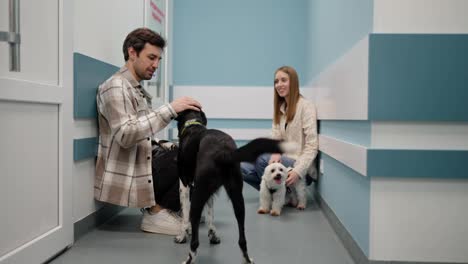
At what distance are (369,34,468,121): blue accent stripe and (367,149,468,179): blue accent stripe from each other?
5.0 inches

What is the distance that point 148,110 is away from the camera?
225 cm

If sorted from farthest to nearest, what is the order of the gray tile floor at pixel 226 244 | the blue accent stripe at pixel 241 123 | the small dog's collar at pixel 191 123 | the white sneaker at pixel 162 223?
1. the blue accent stripe at pixel 241 123
2. the white sneaker at pixel 162 223
3. the small dog's collar at pixel 191 123
4. the gray tile floor at pixel 226 244

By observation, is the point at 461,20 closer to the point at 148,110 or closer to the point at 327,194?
the point at 327,194

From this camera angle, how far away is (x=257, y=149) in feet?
4.24

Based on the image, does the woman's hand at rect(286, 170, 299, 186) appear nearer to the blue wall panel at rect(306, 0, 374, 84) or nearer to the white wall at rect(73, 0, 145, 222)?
the blue wall panel at rect(306, 0, 374, 84)

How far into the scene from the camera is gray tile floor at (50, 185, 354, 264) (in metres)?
1.72

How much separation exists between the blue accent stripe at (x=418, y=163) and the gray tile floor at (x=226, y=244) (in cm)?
51

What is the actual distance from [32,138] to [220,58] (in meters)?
2.88

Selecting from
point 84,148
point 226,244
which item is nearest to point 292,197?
point 226,244

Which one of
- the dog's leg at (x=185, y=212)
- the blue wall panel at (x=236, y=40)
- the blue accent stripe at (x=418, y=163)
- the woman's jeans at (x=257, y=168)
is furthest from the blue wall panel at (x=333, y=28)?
the dog's leg at (x=185, y=212)

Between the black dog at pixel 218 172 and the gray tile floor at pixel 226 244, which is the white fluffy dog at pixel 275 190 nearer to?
the gray tile floor at pixel 226 244

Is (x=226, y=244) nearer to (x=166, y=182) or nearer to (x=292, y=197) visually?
(x=166, y=182)

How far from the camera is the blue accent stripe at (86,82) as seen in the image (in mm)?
1901

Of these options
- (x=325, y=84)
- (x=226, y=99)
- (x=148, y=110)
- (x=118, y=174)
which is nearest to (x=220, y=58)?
(x=226, y=99)
